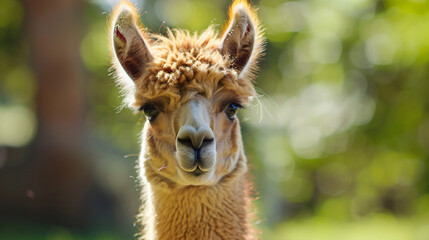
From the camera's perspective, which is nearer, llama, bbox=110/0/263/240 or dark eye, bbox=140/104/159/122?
llama, bbox=110/0/263/240

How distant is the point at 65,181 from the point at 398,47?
10.8 meters

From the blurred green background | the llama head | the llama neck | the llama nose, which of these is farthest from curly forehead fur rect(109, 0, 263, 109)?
the blurred green background

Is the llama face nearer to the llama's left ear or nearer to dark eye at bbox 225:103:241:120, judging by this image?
dark eye at bbox 225:103:241:120

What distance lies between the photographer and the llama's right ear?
277 centimetres

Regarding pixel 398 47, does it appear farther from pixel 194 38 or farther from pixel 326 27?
pixel 194 38

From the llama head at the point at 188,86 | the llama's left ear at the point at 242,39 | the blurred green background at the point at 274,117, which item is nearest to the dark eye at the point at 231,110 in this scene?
the llama head at the point at 188,86

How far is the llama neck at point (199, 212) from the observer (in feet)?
9.39

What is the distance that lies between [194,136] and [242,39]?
34.3 inches

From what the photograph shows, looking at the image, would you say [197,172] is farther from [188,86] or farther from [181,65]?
[181,65]

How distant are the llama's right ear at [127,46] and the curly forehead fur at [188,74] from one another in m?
0.10

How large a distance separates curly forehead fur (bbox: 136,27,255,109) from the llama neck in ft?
1.97

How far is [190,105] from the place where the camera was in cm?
265

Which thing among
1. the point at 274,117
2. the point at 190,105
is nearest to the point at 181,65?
the point at 190,105

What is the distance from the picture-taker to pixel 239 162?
120 inches
